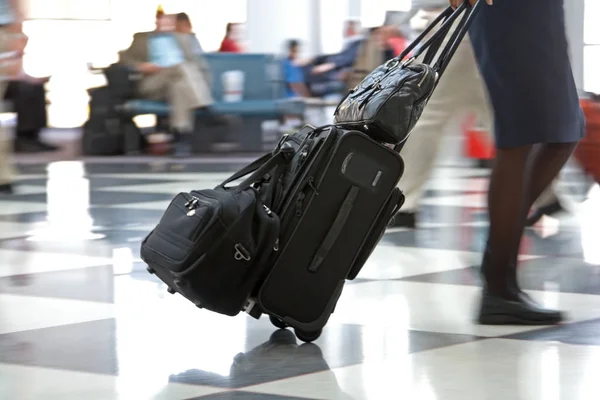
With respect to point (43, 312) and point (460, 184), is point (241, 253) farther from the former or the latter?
point (460, 184)

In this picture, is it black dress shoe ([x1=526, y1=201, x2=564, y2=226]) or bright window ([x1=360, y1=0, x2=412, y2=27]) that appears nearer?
black dress shoe ([x1=526, y1=201, x2=564, y2=226])

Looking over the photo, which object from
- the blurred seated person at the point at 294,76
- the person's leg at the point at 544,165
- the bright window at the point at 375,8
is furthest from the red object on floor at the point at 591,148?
the bright window at the point at 375,8

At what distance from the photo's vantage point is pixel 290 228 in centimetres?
226

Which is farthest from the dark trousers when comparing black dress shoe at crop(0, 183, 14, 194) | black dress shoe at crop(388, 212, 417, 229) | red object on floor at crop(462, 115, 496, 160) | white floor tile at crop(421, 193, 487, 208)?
black dress shoe at crop(388, 212, 417, 229)

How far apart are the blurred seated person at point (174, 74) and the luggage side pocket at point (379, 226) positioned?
646cm

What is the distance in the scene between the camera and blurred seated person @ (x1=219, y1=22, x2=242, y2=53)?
11391mm

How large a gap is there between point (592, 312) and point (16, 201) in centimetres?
332

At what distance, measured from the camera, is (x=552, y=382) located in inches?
76.3

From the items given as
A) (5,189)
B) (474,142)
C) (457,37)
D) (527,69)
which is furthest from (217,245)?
(474,142)

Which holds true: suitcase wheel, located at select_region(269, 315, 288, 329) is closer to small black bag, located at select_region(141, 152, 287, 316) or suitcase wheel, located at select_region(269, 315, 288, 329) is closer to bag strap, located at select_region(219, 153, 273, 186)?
small black bag, located at select_region(141, 152, 287, 316)

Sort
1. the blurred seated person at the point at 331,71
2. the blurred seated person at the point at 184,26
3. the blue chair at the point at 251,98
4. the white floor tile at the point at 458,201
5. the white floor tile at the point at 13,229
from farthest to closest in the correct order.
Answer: the blurred seated person at the point at 331,71, the blue chair at the point at 251,98, the blurred seated person at the point at 184,26, the white floor tile at the point at 458,201, the white floor tile at the point at 13,229

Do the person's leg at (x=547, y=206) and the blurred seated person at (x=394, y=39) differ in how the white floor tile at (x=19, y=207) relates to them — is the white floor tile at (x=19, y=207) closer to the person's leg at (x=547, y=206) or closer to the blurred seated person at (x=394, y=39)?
the person's leg at (x=547, y=206)

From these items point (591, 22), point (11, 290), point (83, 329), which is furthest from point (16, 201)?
point (591, 22)

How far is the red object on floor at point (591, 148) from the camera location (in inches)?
156
